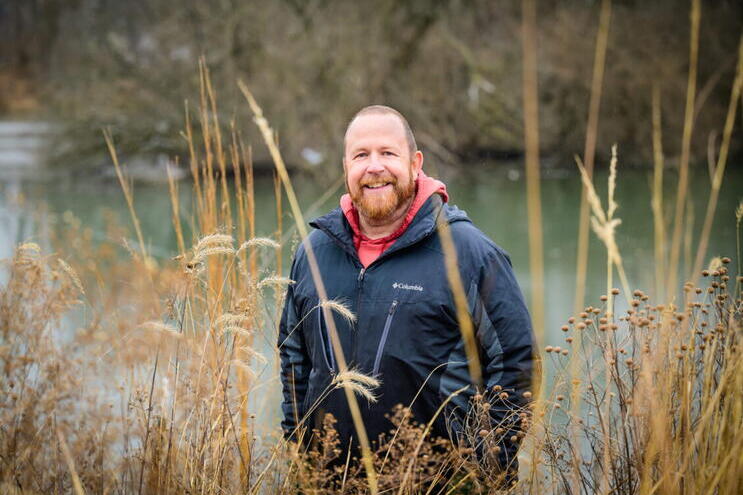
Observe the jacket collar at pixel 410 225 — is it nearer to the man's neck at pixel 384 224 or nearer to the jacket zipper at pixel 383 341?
the man's neck at pixel 384 224

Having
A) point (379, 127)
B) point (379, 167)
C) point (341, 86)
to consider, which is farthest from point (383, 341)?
point (341, 86)

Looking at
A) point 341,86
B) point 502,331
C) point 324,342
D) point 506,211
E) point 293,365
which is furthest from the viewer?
point 341,86

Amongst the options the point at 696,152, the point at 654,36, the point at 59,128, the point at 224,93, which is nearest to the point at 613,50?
the point at 654,36

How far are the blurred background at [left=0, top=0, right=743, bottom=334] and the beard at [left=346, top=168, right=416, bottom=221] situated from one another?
341 inches

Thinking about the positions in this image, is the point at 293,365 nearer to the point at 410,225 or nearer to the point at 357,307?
the point at 357,307

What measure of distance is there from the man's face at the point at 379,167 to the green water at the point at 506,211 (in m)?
4.16

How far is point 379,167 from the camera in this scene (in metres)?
A: 1.83

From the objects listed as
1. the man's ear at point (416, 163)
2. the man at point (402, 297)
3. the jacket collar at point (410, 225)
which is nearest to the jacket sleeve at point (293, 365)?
the man at point (402, 297)

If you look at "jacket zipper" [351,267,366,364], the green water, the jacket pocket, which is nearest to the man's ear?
"jacket zipper" [351,267,366,364]

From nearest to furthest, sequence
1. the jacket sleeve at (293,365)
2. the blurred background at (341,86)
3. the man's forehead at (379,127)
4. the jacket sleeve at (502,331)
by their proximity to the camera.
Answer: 1. the jacket sleeve at (502,331)
2. the man's forehead at (379,127)
3. the jacket sleeve at (293,365)
4. the blurred background at (341,86)

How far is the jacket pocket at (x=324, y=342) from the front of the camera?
1.84 metres

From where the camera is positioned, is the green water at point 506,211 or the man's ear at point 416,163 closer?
the man's ear at point 416,163

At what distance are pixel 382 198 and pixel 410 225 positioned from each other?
9 centimetres

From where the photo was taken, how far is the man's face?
183 centimetres
